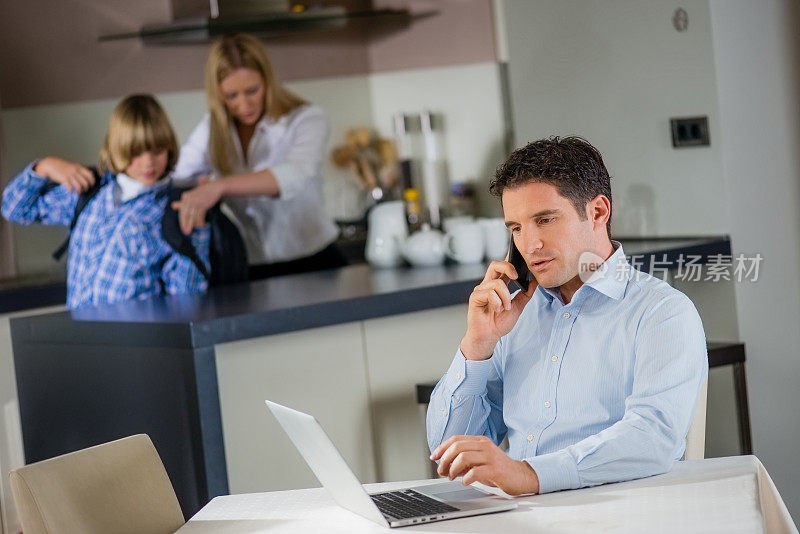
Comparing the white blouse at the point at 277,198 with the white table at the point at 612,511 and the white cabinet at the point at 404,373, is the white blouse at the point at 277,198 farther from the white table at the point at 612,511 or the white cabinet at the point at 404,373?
the white table at the point at 612,511

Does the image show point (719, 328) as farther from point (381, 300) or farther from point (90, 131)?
point (90, 131)

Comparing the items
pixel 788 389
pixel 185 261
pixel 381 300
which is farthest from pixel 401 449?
pixel 788 389

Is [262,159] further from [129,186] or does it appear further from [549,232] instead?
[549,232]

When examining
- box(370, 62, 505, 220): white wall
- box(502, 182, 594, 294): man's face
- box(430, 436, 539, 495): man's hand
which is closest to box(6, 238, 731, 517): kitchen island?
box(502, 182, 594, 294): man's face

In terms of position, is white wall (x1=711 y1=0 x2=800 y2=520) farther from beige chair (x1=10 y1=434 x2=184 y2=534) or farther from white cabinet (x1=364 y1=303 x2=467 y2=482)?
beige chair (x1=10 y1=434 x2=184 y2=534)

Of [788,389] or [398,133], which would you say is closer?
[788,389]

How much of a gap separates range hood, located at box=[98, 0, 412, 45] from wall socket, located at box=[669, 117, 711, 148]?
1893 mm

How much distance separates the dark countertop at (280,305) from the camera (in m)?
2.51

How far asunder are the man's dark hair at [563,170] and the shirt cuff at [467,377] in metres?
0.28

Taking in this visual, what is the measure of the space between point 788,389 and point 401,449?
3.65ft

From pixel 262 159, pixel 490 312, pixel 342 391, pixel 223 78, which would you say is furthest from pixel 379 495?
pixel 262 159

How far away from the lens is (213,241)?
338 cm

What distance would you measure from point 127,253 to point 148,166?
277 millimetres

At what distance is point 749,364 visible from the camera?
121 inches
